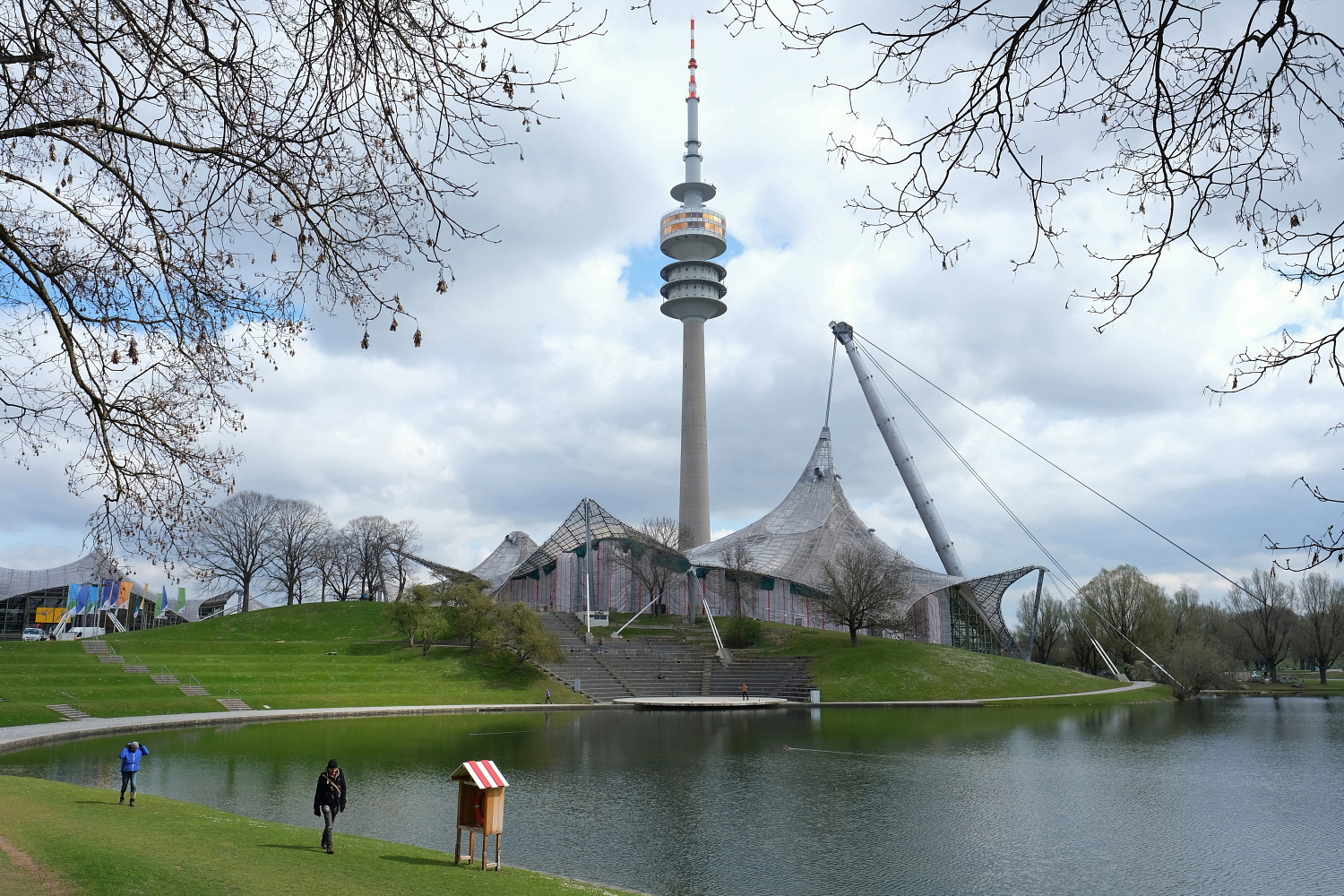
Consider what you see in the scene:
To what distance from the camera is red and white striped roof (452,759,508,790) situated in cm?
1027

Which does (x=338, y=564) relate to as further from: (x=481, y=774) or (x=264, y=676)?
(x=481, y=774)

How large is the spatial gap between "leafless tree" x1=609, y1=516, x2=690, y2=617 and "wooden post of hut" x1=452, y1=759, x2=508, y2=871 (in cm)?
5281

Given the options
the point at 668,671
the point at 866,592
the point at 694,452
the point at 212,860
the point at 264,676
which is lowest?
the point at 668,671

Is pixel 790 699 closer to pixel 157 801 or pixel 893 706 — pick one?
pixel 893 706

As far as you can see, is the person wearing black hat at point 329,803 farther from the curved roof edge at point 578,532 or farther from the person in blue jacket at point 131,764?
the curved roof edge at point 578,532

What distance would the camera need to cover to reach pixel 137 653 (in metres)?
44.2

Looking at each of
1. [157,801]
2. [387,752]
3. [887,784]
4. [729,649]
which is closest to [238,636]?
[729,649]

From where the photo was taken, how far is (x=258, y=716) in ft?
103

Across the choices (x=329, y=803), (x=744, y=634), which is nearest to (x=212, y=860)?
(x=329, y=803)

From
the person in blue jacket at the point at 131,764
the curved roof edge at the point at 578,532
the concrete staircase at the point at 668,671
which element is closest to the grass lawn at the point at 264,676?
the concrete staircase at the point at 668,671

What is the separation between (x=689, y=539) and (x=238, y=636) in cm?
3416

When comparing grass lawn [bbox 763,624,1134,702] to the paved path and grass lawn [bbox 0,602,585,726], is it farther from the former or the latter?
grass lawn [bbox 0,602,585,726]

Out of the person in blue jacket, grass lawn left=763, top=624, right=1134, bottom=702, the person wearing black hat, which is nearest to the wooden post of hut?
the person wearing black hat

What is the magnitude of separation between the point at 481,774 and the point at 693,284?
8815 cm
